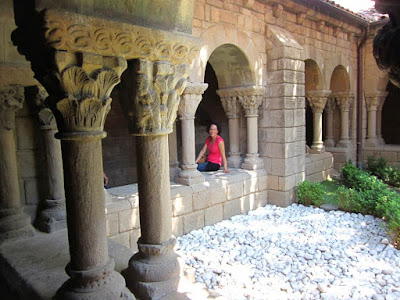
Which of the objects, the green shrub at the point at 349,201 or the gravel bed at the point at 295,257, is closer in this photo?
the gravel bed at the point at 295,257

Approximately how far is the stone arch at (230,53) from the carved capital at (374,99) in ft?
16.5

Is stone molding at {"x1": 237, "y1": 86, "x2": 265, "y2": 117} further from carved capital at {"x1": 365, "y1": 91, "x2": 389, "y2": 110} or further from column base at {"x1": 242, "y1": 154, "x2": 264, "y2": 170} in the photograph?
carved capital at {"x1": 365, "y1": 91, "x2": 389, "y2": 110}

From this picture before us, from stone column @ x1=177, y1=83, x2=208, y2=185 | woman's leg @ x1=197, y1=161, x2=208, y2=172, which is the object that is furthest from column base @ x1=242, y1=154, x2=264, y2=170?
stone column @ x1=177, y1=83, x2=208, y2=185

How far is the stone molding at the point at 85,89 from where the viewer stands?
1867 mm

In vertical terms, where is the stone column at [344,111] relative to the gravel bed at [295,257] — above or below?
above

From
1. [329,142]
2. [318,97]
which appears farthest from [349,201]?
[329,142]

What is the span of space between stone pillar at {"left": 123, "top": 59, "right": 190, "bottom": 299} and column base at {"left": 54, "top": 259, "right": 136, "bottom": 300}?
0.29m

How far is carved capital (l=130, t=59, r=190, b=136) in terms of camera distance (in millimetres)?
2213

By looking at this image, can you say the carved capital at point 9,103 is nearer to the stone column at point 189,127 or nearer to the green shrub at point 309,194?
the stone column at point 189,127

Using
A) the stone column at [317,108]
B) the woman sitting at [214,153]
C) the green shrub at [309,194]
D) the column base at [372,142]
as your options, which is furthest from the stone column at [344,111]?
the woman sitting at [214,153]

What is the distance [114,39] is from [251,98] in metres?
4.43

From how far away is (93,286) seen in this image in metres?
2.04

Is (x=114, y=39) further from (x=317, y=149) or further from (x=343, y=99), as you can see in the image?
(x=343, y=99)

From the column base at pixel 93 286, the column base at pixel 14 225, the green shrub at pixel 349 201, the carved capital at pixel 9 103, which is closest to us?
the column base at pixel 93 286
